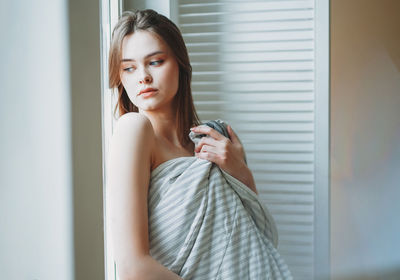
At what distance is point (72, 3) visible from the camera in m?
0.50

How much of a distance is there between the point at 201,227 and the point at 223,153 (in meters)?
0.13

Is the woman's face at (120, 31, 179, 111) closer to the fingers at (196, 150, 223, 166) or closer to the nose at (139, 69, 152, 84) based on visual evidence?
the nose at (139, 69, 152, 84)

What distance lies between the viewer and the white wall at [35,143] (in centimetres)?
38

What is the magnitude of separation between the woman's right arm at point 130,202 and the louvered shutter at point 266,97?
45cm

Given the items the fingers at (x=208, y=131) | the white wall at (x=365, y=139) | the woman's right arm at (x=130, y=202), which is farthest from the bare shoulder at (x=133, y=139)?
the white wall at (x=365, y=139)

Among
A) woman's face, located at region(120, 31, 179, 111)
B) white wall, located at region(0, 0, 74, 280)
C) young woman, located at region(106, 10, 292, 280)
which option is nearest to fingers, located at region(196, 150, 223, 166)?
young woman, located at region(106, 10, 292, 280)

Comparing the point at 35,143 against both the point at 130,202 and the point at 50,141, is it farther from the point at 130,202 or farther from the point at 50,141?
the point at 130,202

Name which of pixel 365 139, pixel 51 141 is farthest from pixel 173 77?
pixel 365 139

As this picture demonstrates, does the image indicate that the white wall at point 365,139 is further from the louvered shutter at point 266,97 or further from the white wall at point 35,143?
the white wall at point 35,143

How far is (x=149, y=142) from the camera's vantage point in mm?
600

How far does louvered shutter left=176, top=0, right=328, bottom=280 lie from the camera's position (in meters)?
0.99

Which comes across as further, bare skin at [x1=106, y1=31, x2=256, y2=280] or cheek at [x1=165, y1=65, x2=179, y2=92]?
cheek at [x1=165, y1=65, x2=179, y2=92]

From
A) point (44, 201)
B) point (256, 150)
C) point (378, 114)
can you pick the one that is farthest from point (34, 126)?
point (378, 114)

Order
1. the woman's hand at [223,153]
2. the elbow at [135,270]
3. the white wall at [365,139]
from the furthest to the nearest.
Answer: the white wall at [365,139], the woman's hand at [223,153], the elbow at [135,270]
